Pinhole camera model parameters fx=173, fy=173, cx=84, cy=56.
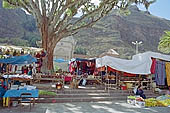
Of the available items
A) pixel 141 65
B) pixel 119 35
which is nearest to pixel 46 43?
pixel 141 65

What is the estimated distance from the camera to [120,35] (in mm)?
71750

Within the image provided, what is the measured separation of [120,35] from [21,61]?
216ft

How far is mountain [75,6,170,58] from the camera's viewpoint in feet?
203

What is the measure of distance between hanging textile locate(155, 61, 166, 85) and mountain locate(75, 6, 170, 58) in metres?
44.0

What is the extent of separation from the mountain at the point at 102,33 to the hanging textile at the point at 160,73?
38.1m

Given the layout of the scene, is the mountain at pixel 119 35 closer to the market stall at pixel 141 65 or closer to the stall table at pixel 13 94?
the market stall at pixel 141 65

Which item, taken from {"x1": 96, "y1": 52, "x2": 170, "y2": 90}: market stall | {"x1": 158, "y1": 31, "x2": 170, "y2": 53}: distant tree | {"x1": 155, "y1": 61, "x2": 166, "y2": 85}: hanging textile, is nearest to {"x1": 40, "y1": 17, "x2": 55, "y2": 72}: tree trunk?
{"x1": 96, "y1": 52, "x2": 170, "y2": 90}: market stall

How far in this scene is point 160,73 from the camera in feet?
42.5

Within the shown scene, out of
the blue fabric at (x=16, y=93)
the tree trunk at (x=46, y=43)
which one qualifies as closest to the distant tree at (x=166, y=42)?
the tree trunk at (x=46, y=43)

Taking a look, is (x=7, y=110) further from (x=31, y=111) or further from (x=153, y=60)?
(x=153, y=60)

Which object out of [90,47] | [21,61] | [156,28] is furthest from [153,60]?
[156,28]

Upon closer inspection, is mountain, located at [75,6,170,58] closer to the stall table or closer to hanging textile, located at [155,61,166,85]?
hanging textile, located at [155,61,166,85]

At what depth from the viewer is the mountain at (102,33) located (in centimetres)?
5784

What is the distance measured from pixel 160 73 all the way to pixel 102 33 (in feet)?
A: 202
